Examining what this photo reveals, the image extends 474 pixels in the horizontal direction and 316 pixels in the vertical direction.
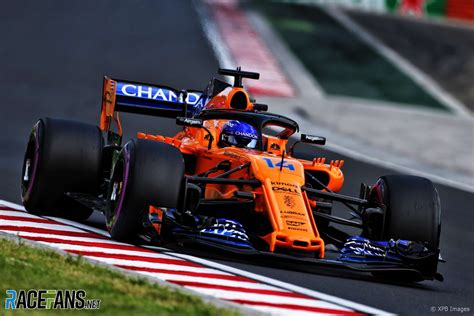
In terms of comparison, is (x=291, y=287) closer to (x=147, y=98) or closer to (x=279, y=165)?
(x=279, y=165)

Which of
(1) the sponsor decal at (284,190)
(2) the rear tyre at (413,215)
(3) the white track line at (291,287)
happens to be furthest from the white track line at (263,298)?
(2) the rear tyre at (413,215)

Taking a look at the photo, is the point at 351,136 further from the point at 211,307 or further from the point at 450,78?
the point at 211,307

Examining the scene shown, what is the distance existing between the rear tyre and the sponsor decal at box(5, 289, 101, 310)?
167 inches

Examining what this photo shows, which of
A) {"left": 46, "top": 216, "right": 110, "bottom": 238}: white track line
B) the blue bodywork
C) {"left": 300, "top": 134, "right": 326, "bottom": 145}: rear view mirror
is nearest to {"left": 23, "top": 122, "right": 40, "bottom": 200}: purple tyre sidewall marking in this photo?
{"left": 46, "top": 216, "right": 110, "bottom": 238}: white track line

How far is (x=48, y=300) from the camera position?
24.1 feet

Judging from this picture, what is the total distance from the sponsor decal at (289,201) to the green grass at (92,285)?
89.1 inches

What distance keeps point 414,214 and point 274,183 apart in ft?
4.76

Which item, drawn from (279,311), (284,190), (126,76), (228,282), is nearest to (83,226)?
(284,190)

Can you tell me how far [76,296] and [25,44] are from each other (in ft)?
73.6

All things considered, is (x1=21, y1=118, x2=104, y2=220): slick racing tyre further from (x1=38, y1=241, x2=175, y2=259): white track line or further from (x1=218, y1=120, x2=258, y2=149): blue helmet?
(x1=38, y1=241, x2=175, y2=259): white track line

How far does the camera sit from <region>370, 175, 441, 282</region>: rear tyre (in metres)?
11.0

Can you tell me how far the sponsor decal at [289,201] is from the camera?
10398mm

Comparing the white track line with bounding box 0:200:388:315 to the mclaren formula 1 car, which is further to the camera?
the mclaren formula 1 car

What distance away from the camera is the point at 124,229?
10.4 meters
